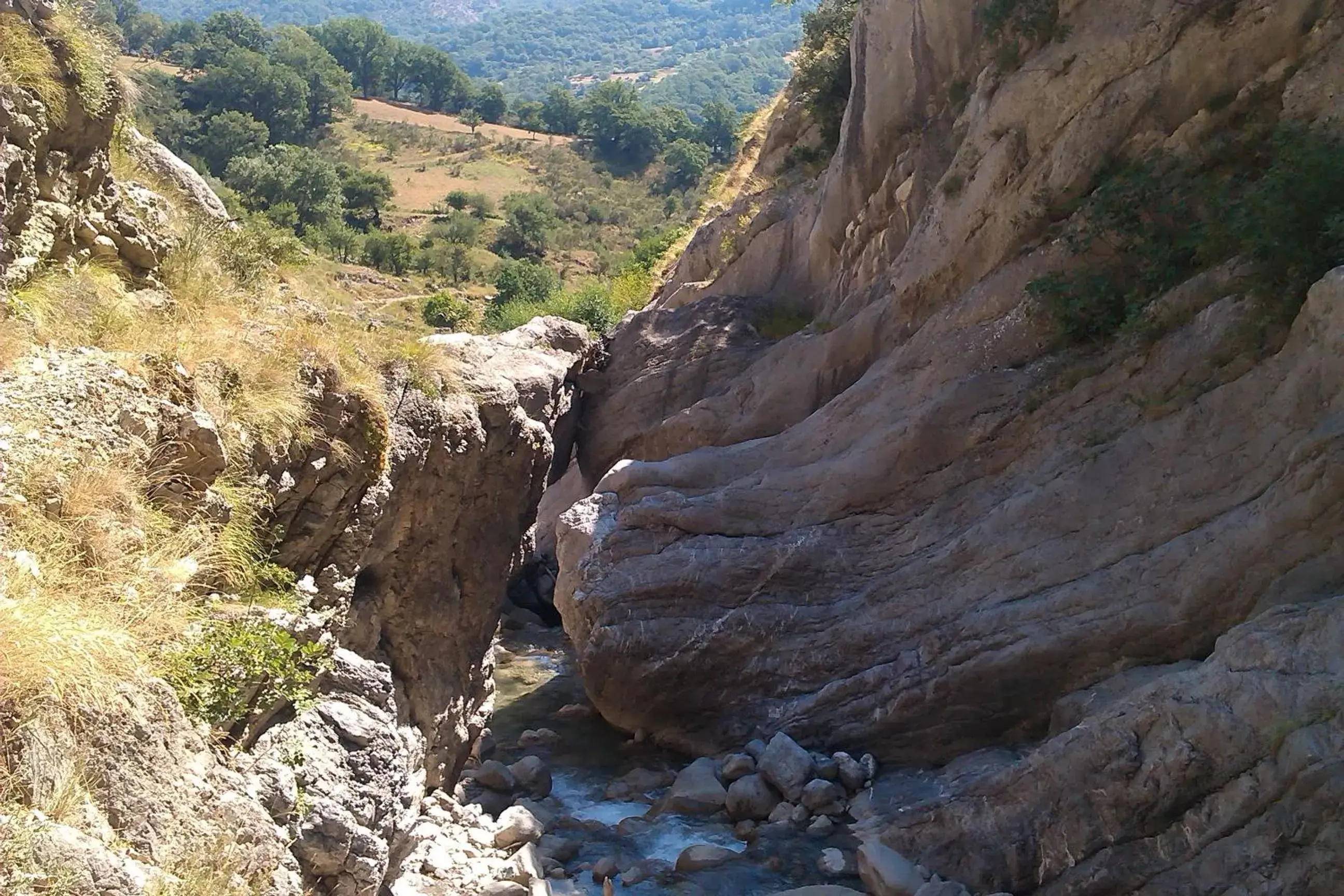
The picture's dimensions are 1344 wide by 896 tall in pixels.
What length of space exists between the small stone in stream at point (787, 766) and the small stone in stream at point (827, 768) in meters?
0.07

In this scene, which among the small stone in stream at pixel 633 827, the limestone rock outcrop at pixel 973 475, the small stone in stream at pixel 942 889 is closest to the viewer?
the small stone in stream at pixel 942 889

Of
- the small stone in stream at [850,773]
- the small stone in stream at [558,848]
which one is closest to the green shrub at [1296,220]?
the small stone in stream at [850,773]

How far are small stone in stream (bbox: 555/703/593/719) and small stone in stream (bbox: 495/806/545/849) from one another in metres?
3.76

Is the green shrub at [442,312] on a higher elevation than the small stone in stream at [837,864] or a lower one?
higher

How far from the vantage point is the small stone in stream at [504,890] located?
25.8ft

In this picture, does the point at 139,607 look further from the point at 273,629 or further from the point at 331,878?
the point at 331,878

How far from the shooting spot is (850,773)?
1041cm

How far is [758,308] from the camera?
712 inches

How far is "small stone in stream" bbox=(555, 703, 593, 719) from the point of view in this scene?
13.8 m

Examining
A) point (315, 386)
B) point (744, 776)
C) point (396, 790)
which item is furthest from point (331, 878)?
point (744, 776)

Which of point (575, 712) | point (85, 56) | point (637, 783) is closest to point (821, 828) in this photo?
point (637, 783)

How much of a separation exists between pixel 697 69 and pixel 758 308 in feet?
594

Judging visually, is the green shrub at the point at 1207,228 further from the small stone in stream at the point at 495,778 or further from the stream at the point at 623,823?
the small stone in stream at the point at 495,778

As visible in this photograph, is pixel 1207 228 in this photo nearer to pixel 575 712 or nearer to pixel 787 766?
pixel 787 766
